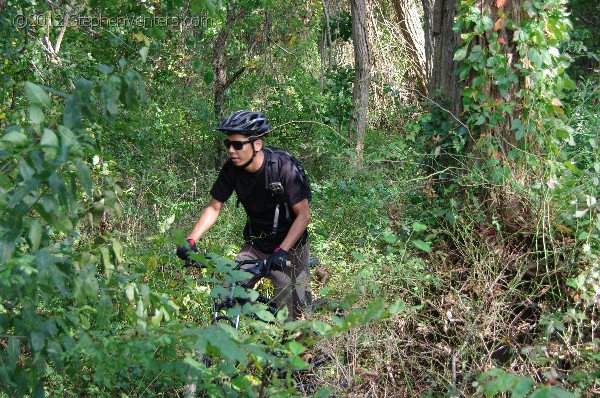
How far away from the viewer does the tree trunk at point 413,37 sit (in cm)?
1363

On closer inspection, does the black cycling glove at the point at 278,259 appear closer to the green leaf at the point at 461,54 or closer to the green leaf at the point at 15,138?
the green leaf at the point at 461,54

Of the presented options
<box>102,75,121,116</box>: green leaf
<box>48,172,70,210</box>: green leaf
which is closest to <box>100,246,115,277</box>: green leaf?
<box>48,172,70,210</box>: green leaf

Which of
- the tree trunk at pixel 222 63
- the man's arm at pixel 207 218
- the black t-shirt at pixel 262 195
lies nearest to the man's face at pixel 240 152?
the black t-shirt at pixel 262 195

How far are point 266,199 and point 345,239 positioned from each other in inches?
84.3

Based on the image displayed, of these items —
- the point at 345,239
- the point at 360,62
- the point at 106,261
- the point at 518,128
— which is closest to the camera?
the point at 106,261

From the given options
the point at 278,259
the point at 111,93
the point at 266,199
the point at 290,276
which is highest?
the point at 111,93

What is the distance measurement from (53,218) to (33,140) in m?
0.31

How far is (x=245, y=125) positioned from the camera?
18.1 ft

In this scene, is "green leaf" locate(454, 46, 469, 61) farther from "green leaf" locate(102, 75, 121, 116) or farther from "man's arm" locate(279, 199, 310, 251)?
"green leaf" locate(102, 75, 121, 116)

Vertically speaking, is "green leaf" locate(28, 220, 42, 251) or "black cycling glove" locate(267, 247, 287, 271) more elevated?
"green leaf" locate(28, 220, 42, 251)

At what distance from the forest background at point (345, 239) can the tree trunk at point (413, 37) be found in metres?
3.70

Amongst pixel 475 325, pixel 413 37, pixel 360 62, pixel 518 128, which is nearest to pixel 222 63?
pixel 360 62

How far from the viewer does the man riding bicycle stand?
5.49 metres

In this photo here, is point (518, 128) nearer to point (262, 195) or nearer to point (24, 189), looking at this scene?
point (262, 195)
